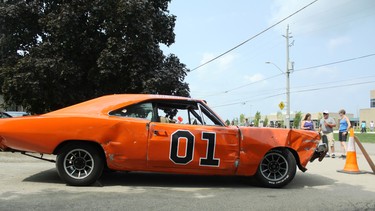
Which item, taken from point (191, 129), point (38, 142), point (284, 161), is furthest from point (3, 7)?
point (284, 161)

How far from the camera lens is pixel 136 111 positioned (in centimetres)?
638

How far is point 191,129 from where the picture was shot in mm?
6254

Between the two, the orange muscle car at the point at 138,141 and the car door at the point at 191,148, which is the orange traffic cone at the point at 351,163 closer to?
the orange muscle car at the point at 138,141

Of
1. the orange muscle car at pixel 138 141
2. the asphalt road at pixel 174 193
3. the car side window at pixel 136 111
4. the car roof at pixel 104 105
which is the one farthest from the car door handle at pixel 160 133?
the asphalt road at pixel 174 193

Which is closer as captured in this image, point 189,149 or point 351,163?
point 189,149

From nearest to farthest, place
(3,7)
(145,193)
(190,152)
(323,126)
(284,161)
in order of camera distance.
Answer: (145,193) → (190,152) → (284,161) → (323,126) → (3,7)

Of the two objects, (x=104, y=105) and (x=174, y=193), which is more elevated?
(x=104, y=105)

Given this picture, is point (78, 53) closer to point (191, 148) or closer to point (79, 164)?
point (79, 164)

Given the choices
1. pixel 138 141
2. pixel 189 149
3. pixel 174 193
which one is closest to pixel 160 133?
pixel 138 141

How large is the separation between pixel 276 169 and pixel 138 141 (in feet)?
8.02

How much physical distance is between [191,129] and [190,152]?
37cm

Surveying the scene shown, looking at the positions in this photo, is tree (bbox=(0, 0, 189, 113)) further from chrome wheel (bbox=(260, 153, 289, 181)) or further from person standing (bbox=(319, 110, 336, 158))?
chrome wheel (bbox=(260, 153, 289, 181))

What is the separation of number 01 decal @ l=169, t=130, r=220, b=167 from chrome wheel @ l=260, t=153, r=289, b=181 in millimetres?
929

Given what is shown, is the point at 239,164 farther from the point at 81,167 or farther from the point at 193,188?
the point at 81,167
